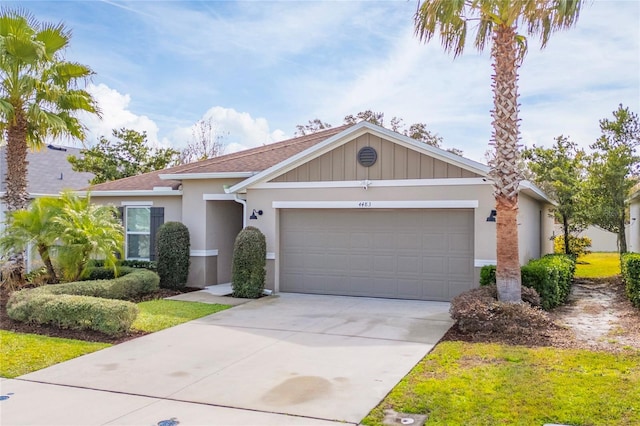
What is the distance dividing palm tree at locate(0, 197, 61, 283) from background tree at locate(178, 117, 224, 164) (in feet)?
75.6

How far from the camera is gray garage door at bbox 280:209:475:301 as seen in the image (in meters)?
11.7

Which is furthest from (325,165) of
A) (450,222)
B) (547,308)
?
(547,308)

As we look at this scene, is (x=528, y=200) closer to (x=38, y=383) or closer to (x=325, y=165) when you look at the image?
(x=325, y=165)

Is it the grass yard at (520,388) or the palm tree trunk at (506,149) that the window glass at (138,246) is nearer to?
the palm tree trunk at (506,149)

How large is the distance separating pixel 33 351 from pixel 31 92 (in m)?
7.09

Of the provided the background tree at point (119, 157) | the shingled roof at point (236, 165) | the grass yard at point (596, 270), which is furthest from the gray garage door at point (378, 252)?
the background tree at point (119, 157)

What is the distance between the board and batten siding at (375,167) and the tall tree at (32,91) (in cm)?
559

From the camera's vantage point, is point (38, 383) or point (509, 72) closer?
point (38, 383)

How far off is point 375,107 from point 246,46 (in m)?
21.3

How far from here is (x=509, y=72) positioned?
936 cm

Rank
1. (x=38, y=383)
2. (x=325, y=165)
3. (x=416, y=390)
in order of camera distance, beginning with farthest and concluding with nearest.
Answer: (x=325, y=165) < (x=38, y=383) < (x=416, y=390)

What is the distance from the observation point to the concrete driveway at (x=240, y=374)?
17.5ft

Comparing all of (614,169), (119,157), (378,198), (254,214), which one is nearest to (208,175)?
(254,214)

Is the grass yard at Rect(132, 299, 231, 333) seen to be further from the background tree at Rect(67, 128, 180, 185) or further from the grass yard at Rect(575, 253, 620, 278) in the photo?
the grass yard at Rect(575, 253, 620, 278)
